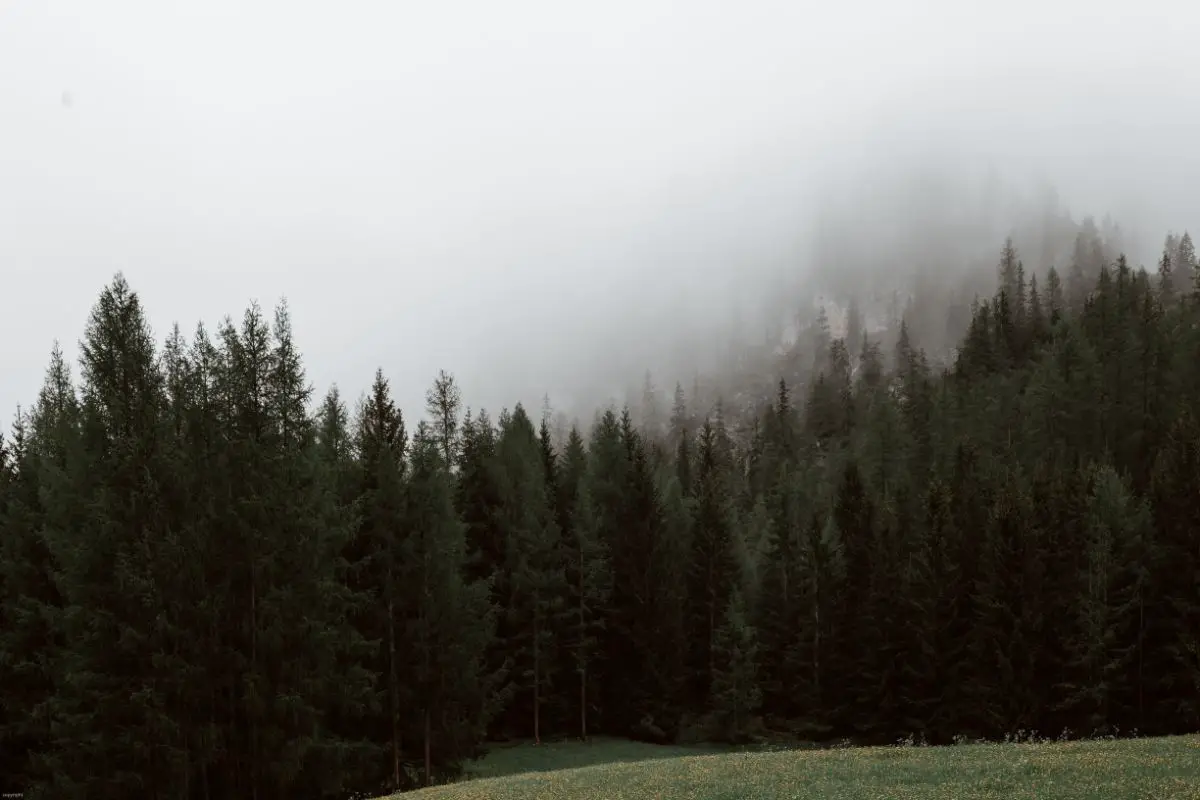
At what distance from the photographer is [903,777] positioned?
21.9 meters

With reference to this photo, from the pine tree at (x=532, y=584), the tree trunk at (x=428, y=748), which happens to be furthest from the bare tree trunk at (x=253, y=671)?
the pine tree at (x=532, y=584)

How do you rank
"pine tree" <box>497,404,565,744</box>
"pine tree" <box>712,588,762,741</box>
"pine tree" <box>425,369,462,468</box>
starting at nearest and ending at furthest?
"pine tree" <box>497,404,565,744</box>
"pine tree" <box>712,588,762,741</box>
"pine tree" <box>425,369,462,468</box>

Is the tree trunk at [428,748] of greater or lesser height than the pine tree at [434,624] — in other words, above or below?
below

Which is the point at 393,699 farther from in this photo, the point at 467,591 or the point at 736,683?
the point at 736,683

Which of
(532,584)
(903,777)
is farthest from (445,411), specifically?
(903,777)

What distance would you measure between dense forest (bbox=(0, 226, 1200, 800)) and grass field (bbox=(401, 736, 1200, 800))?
10387mm

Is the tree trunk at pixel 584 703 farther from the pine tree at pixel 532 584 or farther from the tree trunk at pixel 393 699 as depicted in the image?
the tree trunk at pixel 393 699

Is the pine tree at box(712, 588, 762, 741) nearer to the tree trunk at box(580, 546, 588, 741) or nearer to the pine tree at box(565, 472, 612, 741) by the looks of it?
the pine tree at box(565, 472, 612, 741)

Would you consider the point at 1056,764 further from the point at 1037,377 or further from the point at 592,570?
the point at 1037,377

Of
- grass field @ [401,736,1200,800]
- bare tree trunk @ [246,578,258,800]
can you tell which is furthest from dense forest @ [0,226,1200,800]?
grass field @ [401,736,1200,800]

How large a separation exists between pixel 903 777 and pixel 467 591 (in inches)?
1014

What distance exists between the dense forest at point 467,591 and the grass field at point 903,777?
10387 millimetres

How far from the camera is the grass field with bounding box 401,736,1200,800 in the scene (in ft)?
60.4

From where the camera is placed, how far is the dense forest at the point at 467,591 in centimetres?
3114
